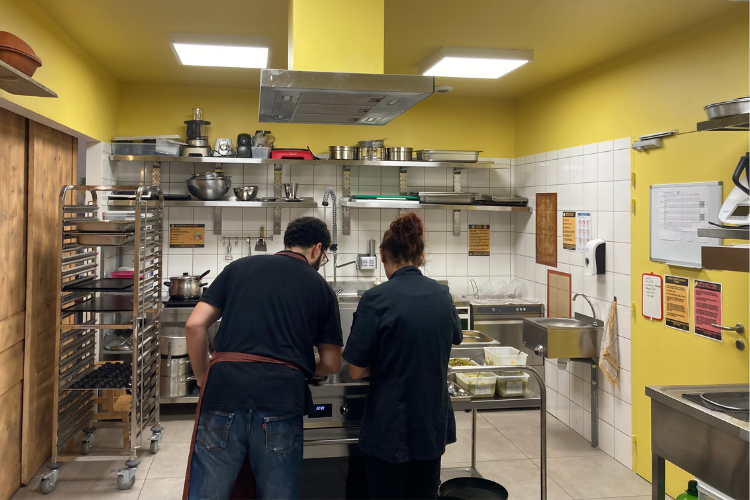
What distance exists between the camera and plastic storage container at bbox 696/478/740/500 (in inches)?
83.5

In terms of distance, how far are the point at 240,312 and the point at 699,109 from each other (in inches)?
103

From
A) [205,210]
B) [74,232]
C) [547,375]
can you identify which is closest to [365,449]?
[74,232]

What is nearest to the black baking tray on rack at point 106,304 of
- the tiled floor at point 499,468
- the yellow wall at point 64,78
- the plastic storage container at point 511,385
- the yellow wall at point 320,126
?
the tiled floor at point 499,468

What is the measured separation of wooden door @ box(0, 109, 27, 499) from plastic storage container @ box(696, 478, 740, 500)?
3214 millimetres

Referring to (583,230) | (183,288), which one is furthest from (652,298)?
(183,288)

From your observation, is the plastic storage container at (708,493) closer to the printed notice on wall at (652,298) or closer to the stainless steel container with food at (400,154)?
the printed notice on wall at (652,298)

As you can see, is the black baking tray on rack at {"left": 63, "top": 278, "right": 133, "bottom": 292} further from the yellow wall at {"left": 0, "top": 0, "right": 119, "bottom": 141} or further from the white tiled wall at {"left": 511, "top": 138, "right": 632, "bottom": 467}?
the white tiled wall at {"left": 511, "top": 138, "right": 632, "bottom": 467}

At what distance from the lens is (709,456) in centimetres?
214

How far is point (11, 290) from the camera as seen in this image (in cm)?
317

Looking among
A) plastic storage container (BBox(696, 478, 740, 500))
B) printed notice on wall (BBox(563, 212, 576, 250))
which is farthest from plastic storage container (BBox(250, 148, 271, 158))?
plastic storage container (BBox(696, 478, 740, 500))

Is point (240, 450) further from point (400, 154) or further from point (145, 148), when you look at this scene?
point (400, 154)

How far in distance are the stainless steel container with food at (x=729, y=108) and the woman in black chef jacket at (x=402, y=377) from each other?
120 cm

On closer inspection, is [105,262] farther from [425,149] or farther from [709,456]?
[709,456]

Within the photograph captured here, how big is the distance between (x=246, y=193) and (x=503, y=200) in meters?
2.16
